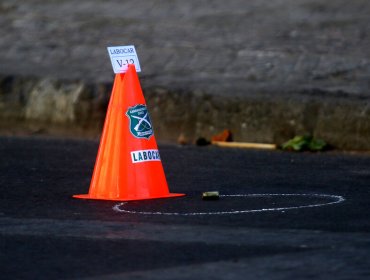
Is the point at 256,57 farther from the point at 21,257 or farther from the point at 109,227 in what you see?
the point at 21,257

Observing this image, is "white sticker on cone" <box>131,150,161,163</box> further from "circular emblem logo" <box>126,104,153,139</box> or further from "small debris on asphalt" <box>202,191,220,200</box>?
"small debris on asphalt" <box>202,191,220,200</box>

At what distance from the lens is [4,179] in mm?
10016

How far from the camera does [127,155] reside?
8812 mm

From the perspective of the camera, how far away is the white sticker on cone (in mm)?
8828

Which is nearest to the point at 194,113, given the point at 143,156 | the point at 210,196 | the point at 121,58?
the point at 121,58

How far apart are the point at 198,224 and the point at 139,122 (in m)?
1.52

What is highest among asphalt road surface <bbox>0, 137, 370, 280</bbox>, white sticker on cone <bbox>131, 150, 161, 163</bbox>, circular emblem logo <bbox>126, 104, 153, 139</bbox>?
circular emblem logo <bbox>126, 104, 153, 139</bbox>

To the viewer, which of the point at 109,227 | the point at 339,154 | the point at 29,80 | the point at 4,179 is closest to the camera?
the point at 109,227

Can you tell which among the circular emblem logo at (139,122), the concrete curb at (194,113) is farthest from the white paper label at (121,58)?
the concrete curb at (194,113)

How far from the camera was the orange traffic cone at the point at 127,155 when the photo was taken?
8773 mm

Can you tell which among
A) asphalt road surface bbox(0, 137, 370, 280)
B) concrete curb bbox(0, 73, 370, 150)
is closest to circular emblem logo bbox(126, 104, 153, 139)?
asphalt road surface bbox(0, 137, 370, 280)

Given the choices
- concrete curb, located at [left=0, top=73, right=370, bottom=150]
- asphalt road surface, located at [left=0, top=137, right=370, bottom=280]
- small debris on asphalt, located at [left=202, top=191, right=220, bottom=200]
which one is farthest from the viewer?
concrete curb, located at [left=0, top=73, right=370, bottom=150]

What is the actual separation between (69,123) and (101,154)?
5.14 meters

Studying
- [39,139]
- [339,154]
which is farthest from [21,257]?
[39,139]
